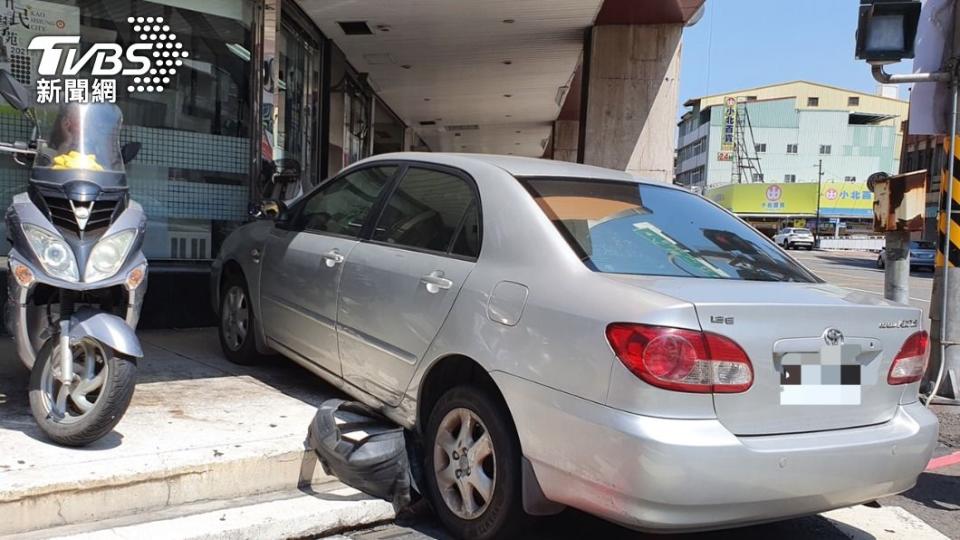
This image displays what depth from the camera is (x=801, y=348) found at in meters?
2.62

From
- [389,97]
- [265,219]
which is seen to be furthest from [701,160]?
[265,219]

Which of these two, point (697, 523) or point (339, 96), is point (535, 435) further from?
point (339, 96)

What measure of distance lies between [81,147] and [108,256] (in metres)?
0.56

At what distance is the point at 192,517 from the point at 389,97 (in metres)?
14.0

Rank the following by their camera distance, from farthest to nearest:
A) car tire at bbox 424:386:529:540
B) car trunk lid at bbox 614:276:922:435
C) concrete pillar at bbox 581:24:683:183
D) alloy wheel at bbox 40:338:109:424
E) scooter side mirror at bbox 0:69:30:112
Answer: concrete pillar at bbox 581:24:683:183, scooter side mirror at bbox 0:69:30:112, alloy wheel at bbox 40:338:109:424, car tire at bbox 424:386:529:540, car trunk lid at bbox 614:276:922:435

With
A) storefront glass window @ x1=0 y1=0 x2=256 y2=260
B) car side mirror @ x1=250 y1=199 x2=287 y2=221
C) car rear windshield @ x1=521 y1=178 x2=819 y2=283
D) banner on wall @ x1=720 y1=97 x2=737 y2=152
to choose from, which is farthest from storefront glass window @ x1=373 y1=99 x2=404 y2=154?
banner on wall @ x1=720 y1=97 x2=737 y2=152

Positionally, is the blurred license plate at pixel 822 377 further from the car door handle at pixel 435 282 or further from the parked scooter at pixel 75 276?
the parked scooter at pixel 75 276

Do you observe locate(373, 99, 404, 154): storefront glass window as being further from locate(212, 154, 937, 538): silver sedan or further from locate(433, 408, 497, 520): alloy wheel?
locate(433, 408, 497, 520): alloy wheel

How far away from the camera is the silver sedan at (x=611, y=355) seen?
247cm

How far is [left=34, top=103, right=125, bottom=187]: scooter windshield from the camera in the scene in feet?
11.2

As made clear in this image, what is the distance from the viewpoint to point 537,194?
10.9 ft

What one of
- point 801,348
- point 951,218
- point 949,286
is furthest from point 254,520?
point 951,218

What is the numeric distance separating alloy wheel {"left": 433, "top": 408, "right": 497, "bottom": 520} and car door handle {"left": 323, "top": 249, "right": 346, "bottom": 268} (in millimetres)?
1262

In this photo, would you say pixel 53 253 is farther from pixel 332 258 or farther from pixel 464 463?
pixel 464 463
